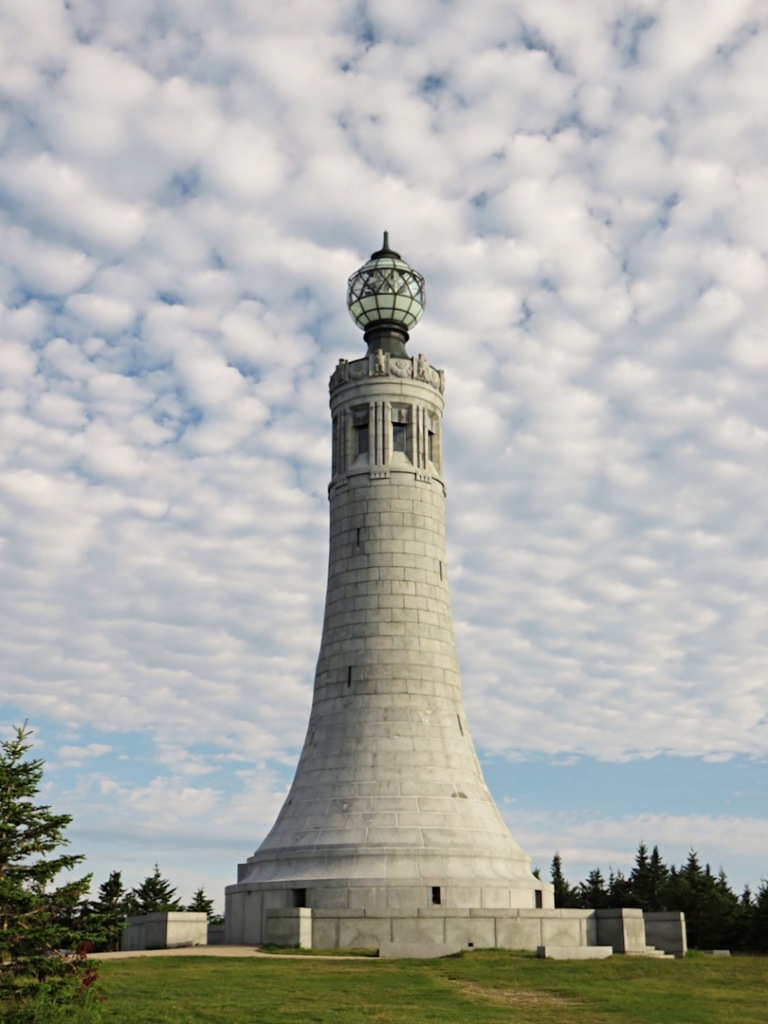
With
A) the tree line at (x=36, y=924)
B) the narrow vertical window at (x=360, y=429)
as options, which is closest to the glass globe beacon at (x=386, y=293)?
the narrow vertical window at (x=360, y=429)

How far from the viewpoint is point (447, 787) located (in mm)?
42812

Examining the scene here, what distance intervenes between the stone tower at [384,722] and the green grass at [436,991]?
5.65 meters

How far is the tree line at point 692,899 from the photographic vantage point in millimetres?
59969

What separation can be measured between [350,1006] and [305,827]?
1983 cm

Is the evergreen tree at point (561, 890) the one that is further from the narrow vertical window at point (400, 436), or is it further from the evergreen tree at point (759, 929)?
the narrow vertical window at point (400, 436)

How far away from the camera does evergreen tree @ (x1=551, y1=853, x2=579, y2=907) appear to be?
235 feet

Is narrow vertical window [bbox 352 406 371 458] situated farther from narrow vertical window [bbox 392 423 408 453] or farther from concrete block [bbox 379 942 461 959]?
concrete block [bbox 379 942 461 959]

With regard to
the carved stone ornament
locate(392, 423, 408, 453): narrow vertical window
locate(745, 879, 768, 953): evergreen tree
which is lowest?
locate(745, 879, 768, 953): evergreen tree

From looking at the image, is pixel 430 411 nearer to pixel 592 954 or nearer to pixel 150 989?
pixel 592 954

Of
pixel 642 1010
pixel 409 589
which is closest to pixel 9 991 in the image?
pixel 642 1010

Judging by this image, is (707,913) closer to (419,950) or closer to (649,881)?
(649,881)

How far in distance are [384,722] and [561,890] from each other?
36746 mm

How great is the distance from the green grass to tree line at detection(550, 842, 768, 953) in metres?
27.6

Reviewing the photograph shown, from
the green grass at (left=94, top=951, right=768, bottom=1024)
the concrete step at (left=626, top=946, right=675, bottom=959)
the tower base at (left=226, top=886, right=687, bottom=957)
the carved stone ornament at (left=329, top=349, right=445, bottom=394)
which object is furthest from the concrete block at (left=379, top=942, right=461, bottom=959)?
the carved stone ornament at (left=329, top=349, right=445, bottom=394)
